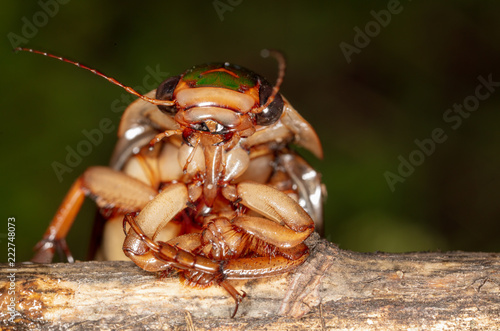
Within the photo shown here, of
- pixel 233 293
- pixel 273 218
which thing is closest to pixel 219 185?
pixel 273 218

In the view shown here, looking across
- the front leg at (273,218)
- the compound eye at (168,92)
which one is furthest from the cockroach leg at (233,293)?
the compound eye at (168,92)

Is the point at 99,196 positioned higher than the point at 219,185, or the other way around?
the point at 219,185

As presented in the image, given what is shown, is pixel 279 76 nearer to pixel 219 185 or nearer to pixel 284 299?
pixel 219 185

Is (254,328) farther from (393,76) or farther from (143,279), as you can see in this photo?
(393,76)

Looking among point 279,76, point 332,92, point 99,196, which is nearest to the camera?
point 279,76

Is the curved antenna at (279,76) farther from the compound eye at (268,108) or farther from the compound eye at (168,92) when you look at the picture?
the compound eye at (168,92)

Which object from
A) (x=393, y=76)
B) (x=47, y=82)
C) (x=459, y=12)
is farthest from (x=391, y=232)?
(x=47, y=82)
